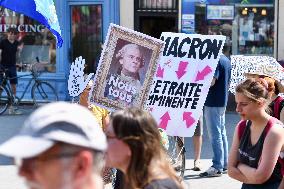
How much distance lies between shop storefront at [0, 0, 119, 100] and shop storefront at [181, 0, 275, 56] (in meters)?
1.94

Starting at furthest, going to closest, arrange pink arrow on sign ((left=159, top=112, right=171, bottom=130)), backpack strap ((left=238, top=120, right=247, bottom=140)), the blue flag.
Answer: pink arrow on sign ((left=159, top=112, right=171, bottom=130)), the blue flag, backpack strap ((left=238, top=120, right=247, bottom=140))

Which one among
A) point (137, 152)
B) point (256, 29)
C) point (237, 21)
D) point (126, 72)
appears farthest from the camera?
point (237, 21)

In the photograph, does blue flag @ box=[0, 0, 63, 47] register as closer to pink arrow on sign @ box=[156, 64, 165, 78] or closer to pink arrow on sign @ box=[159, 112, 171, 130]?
pink arrow on sign @ box=[156, 64, 165, 78]

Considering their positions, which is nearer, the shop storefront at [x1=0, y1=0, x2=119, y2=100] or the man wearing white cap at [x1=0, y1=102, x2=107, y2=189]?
the man wearing white cap at [x1=0, y1=102, x2=107, y2=189]

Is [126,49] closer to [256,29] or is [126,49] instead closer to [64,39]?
[256,29]

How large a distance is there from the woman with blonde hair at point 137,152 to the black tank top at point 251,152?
1.22 metres

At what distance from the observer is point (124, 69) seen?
6359mm

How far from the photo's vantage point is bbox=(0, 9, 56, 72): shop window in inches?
626

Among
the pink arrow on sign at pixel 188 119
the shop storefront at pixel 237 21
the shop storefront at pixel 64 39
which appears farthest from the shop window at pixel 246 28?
the pink arrow on sign at pixel 188 119

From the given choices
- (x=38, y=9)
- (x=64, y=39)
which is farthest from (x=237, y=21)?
(x=38, y=9)

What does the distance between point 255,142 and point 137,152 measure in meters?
1.36

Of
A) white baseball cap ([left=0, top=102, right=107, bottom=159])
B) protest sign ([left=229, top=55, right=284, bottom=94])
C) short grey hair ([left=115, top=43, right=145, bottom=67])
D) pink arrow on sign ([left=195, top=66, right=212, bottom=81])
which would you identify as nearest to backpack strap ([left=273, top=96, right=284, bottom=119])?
protest sign ([left=229, top=55, right=284, bottom=94])

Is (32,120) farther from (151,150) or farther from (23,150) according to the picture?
(151,150)

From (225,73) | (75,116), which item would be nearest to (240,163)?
(75,116)
